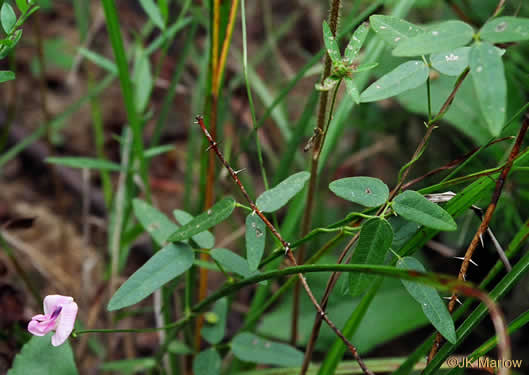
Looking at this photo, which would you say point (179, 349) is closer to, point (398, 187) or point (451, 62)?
point (398, 187)

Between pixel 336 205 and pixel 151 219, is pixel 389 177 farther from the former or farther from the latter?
pixel 151 219

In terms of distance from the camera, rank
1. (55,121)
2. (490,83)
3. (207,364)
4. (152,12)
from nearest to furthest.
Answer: (490,83)
(207,364)
(152,12)
(55,121)

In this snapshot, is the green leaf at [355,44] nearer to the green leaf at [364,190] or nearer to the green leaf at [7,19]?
the green leaf at [364,190]

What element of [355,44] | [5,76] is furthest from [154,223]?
[355,44]

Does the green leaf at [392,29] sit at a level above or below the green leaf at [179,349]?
above

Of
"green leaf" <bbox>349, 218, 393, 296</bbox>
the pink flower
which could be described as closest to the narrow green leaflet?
"green leaf" <bbox>349, 218, 393, 296</bbox>

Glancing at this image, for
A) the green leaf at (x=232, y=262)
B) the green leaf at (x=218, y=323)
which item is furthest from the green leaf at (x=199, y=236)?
the green leaf at (x=218, y=323)
